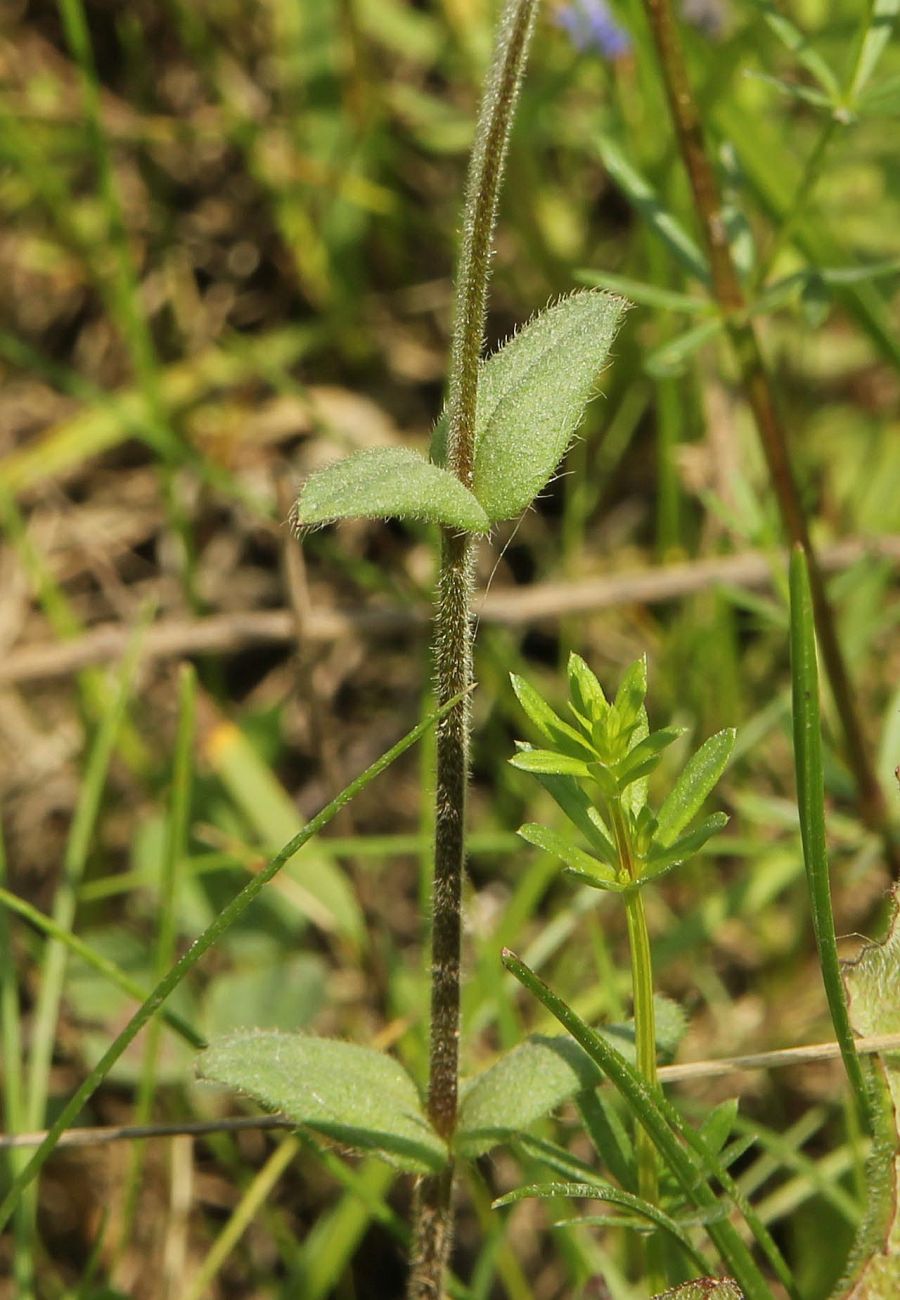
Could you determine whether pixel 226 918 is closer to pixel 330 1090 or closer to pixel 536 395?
pixel 330 1090

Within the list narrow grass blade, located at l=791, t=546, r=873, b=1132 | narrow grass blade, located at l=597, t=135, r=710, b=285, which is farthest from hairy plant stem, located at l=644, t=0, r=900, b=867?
narrow grass blade, located at l=791, t=546, r=873, b=1132

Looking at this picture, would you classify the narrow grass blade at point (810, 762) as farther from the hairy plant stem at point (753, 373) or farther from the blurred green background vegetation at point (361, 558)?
the blurred green background vegetation at point (361, 558)

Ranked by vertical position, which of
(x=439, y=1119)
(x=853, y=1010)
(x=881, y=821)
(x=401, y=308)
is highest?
(x=401, y=308)

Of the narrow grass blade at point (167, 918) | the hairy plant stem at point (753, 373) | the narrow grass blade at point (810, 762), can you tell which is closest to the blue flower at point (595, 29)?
the hairy plant stem at point (753, 373)

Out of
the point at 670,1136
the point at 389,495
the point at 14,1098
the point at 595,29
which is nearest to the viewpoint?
the point at 389,495

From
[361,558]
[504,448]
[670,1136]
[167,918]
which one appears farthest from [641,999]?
[361,558]

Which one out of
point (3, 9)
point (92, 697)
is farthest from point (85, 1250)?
point (3, 9)

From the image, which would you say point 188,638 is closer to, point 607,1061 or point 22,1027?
point 22,1027
